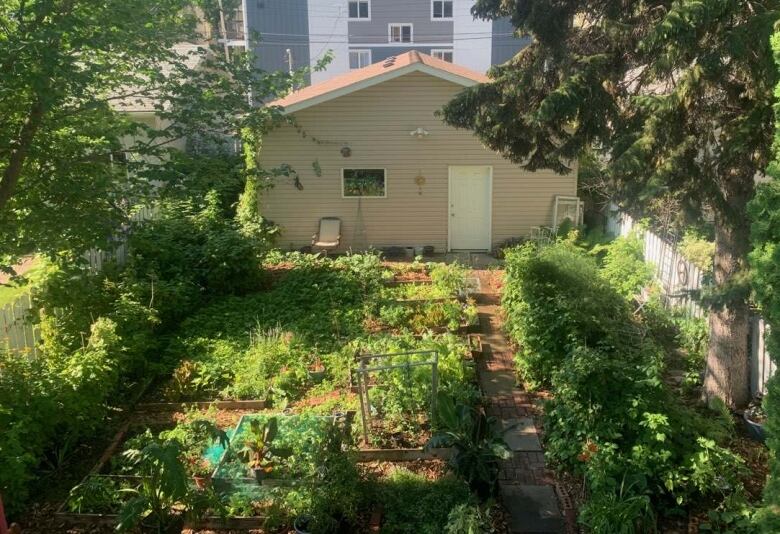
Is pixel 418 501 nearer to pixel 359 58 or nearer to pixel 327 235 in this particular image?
pixel 327 235

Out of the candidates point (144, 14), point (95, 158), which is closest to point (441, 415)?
point (95, 158)

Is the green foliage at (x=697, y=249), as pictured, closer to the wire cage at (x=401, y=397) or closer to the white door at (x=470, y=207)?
the wire cage at (x=401, y=397)

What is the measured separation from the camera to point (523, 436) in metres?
6.64

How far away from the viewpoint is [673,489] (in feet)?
16.8

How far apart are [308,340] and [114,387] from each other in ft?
8.72

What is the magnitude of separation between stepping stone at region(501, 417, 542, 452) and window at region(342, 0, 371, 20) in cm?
3141

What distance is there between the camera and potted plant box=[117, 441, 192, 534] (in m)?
4.86

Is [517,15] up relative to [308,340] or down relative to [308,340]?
up

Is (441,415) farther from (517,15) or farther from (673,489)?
(517,15)

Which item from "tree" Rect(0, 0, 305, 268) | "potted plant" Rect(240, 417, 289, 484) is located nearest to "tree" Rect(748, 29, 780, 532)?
"potted plant" Rect(240, 417, 289, 484)

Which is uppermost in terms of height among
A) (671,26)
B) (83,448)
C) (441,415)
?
(671,26)

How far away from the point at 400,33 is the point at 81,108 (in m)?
30.5

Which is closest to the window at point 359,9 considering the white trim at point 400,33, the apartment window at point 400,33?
the white trim at point 400,33

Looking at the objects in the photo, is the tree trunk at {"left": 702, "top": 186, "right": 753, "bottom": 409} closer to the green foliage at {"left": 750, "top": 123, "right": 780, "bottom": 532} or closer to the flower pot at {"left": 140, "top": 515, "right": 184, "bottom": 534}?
the green foliage at {"left": 750, "top": 123, "right": 780, "bottom": 532}
